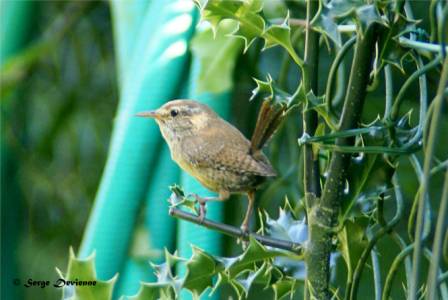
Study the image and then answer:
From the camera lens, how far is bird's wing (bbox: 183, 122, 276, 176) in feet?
2.70

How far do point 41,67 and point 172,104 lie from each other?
1.48m

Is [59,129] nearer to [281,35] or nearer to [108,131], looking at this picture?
[108,131]

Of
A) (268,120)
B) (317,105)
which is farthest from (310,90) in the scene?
(268,120)

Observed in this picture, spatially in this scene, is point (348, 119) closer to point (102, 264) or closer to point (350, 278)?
point (350, 278)

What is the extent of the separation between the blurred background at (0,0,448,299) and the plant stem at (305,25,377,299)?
0.38 metres

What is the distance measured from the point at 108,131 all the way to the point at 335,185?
5.47 ft

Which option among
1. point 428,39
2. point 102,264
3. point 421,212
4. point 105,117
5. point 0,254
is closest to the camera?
point 421,212

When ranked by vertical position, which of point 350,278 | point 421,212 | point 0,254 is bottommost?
point 0,254

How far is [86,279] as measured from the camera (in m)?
0.75

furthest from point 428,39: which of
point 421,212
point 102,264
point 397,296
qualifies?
point 397,296

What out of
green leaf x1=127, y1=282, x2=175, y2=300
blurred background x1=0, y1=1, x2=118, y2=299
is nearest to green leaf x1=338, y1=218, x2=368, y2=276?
green leaf x1=127, y1=282, x2=175, y2=300

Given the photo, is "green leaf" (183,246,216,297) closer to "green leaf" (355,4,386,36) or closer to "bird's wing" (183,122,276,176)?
"bird's wing" (183,122,276,176)

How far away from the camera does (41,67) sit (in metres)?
2.37

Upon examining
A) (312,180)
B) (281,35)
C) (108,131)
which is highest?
(281,35)
